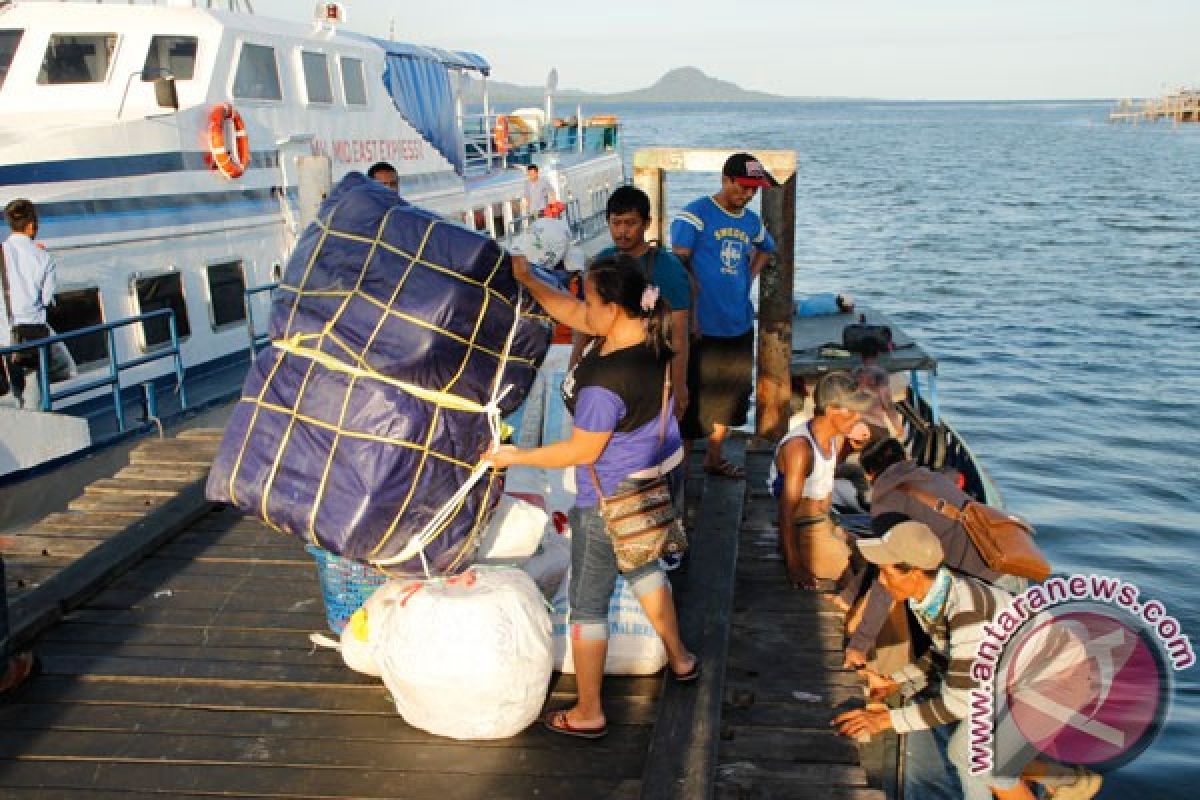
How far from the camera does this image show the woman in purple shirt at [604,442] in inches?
169

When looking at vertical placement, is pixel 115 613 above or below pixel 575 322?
below

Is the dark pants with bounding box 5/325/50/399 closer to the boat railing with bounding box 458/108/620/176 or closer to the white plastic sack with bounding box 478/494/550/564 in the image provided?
the white plastic sack with bounding box 478/494/550/564

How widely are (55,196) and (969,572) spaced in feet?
26.8

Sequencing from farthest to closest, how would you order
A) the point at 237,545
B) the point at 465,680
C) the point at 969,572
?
the point at 237,545, the point at 969,572, the point at 465,680

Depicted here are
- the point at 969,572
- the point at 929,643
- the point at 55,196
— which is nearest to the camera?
the point at 929,643

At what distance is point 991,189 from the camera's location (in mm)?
57875

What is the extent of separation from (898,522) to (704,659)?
1.10 m

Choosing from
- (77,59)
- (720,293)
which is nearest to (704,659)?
(720,293)

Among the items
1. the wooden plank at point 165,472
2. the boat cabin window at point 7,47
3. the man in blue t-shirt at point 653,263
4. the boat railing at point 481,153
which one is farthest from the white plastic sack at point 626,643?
the boat railing at point 481,153

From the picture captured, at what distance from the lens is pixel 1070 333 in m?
24.4

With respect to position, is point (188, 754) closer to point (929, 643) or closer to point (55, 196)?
point (929, 643)

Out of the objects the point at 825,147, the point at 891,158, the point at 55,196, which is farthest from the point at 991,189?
the point at 55,196

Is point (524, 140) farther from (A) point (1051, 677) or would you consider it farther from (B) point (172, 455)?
(A) point (1051, 677)

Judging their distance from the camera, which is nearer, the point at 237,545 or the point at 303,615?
the point at 303,615
